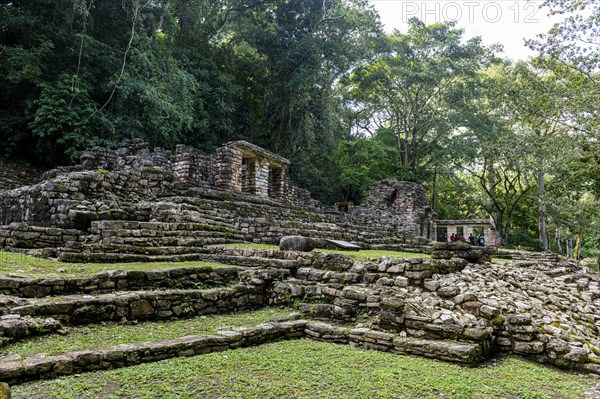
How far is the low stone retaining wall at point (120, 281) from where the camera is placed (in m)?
4.74

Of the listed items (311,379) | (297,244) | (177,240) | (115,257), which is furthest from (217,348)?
(177,240)

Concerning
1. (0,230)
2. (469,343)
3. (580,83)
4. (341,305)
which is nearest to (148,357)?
(341,305)

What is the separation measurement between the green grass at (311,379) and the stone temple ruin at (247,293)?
0.24 meters

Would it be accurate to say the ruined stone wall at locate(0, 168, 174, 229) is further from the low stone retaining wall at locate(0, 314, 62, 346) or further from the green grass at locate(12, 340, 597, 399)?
the green grass at locate(12, 340, 597, 399)

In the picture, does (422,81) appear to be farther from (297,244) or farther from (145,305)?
(145,305)

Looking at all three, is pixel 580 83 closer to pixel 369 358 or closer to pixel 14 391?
pixel 369 358

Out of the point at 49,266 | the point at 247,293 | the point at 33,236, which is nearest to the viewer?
the point at 49,266

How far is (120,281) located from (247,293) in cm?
195

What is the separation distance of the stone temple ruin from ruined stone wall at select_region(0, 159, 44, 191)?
7.79 m

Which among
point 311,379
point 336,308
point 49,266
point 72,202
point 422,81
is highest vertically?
point 422,81

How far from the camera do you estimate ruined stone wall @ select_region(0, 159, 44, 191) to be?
16.0 metres

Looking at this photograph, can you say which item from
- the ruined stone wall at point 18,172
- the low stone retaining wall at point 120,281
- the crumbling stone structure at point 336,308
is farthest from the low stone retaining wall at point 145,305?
the ruined stone wall at point 18,172

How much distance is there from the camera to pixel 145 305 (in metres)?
5.19

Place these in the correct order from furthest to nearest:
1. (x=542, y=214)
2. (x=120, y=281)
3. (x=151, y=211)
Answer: (x=542, y=214) < (x=151, y=211) < (x=120, y=281)
